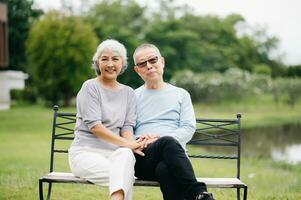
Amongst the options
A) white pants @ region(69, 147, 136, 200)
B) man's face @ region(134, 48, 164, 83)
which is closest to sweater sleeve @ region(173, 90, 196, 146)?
man's face @ region(134, 48, 164, 83)

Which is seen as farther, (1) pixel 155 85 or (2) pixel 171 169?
(1) pixel 155 85

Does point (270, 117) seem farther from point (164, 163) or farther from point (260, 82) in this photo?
point (164, 163)

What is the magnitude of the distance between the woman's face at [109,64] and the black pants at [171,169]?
2.39 ft

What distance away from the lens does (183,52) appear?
50.8 m

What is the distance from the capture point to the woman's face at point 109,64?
4598 millimetres

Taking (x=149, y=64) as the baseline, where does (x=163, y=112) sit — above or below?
below

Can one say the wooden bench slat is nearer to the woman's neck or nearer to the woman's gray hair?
the woman's neck

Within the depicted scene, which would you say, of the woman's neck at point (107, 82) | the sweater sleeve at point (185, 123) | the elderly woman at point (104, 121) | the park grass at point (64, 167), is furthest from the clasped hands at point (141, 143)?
the park grass at point (64, 167)

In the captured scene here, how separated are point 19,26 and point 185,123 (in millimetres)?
37284

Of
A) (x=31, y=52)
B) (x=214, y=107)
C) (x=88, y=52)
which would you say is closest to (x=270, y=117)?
(x=214, y=107)

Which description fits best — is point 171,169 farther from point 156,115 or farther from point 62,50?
point 62,50

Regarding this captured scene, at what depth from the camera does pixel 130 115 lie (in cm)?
467

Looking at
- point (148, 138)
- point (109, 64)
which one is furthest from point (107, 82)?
point (148, 138)

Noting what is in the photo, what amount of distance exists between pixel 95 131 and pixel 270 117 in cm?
2448
